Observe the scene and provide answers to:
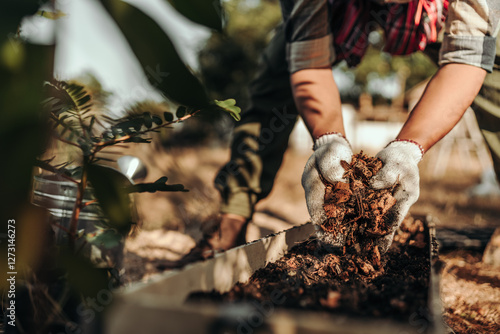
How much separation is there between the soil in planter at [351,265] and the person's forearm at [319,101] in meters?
0.33

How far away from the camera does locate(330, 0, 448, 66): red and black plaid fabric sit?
2.11 meters

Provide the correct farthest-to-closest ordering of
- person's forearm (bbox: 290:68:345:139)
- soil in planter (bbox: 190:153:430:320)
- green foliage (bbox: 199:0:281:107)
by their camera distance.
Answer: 1. green foliage (bbox: 199:0:281:107)
2. person's forearm (bbox: 290:68:345:139)
3. soil in planter (bbox: 190:153:430:320)

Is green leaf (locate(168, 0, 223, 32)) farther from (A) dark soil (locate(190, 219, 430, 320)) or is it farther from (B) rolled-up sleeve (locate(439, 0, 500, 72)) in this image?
(B) rolled-up sleeve (locate(439, 0, 500, 72))

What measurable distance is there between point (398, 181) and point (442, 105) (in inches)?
15.1

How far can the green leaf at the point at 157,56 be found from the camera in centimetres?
57

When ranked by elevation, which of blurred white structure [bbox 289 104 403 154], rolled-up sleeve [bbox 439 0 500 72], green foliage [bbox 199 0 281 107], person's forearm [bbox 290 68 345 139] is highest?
rolled-up sleeve [bbox 439 0 500 72]

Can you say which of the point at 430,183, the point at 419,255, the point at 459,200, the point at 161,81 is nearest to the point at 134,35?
the point at 161,81

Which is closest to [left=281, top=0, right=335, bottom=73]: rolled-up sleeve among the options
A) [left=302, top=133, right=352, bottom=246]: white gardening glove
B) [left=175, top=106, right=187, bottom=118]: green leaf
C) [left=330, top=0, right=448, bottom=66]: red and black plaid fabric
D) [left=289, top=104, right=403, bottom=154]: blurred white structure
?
[left=330, top=0, right=448, bottom=66]: red and black plaid fabric

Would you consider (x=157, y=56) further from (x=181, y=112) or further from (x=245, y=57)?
(x=245, y=57)

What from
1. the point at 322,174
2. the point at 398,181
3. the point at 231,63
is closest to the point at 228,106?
the point at 322,174

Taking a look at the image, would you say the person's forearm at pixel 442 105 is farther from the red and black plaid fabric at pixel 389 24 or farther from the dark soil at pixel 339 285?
the red and black plaid fabric at pixel 389 24

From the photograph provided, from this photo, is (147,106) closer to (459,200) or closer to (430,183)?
(459,200)

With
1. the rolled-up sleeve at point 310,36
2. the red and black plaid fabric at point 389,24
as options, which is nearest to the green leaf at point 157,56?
the rolled-up sleeve at point 310,36

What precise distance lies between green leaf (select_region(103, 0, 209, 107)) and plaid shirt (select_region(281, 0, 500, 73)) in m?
1.41
